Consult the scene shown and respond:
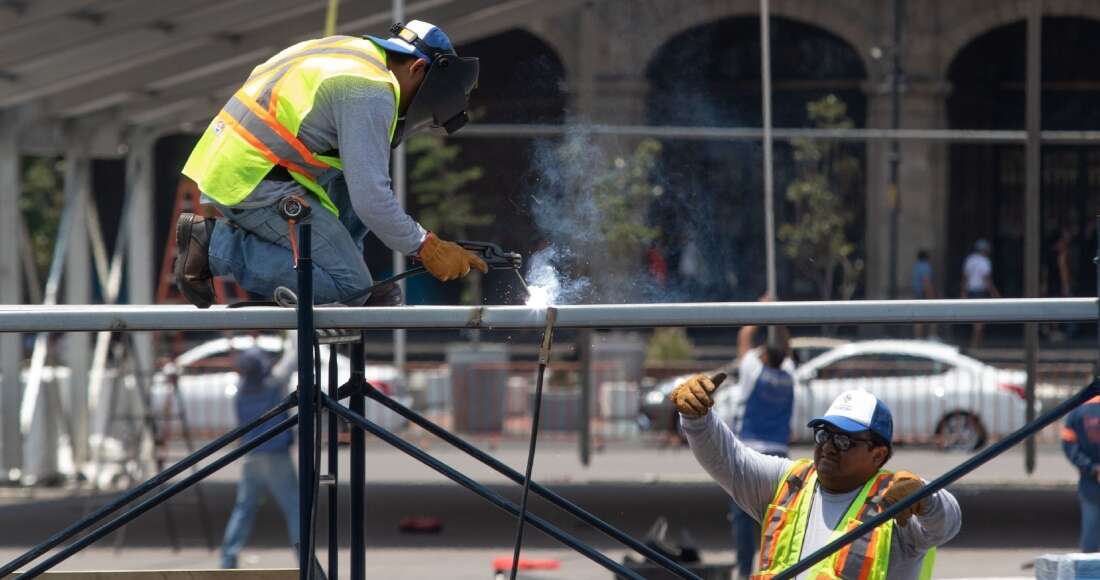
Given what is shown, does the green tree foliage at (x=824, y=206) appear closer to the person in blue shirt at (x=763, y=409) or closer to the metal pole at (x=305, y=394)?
the person in blue shirt at (x=763, y=409)

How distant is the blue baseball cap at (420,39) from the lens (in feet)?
13.7

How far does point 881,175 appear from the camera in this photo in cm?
2167

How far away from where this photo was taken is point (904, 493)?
13.4 feet

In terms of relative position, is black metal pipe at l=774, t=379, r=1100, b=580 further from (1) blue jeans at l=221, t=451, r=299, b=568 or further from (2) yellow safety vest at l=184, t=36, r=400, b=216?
(1) blue jeans at l=221, t=451, r=299, b=568

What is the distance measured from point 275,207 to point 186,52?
366 inches

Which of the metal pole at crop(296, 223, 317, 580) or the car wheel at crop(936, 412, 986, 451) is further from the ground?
the metal pole at crop(296, 223, 317, 580)

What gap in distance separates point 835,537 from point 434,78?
1.59 metres

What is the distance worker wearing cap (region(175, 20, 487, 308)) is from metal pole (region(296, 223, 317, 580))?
0.95 feet

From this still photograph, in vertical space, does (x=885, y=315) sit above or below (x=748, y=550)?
above

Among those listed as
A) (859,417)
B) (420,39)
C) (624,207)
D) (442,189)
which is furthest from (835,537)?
(442,189)

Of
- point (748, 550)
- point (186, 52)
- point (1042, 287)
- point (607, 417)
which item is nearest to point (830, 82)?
point (607, 417)

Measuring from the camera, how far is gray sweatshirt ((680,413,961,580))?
4227 mm

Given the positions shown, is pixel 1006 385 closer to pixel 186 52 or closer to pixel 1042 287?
pixel 1042 287

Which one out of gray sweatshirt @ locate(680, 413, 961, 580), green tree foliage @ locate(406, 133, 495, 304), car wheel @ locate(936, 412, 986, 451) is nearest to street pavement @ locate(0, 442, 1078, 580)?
car wheel @ locate(936, 412, 986, 451)
